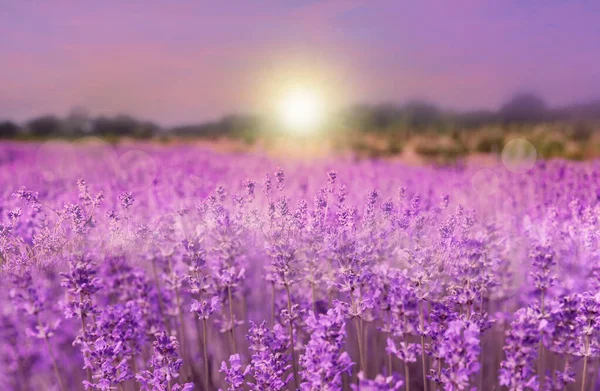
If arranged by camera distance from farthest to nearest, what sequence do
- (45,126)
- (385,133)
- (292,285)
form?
(385,133)
(45,126)
(292,285)

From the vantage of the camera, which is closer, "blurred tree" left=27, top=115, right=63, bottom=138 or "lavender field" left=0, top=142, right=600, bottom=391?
"lavender field" left=0, top=142, right=600, bottom=391

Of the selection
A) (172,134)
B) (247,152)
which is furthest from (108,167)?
(247,152)

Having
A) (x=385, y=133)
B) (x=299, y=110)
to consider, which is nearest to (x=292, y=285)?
(x=299, y=110)

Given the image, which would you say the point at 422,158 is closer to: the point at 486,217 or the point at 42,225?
the point at 486,217

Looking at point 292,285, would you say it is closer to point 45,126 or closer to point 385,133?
point 45,126

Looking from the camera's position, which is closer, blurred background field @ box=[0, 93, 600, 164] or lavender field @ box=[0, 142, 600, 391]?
lavender field @ box=[0, 142, 600, 391]

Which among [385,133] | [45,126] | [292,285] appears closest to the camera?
[292,285]

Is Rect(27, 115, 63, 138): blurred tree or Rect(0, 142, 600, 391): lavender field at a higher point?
Rect(27, 115, 63, 138): blurred tree

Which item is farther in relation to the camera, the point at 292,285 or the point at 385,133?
the point at 385,133
